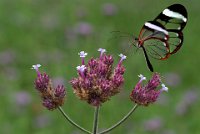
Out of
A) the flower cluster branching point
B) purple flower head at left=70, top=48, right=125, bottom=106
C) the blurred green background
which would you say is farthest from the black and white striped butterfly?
the blurred green background

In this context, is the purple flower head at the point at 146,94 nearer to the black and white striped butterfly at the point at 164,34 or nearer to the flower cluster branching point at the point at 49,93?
the black and white striped butterfly at the point at 164,34

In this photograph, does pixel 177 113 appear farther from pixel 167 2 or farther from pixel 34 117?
pixel 167 2

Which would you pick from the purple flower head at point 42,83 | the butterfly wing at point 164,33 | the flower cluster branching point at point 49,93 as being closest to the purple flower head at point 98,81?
the flower cluster branching point at point 49,93

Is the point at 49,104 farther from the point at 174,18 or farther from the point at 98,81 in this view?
the point at 174,18

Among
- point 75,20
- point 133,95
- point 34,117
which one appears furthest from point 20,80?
point 133,95

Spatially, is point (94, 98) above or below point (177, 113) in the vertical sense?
above

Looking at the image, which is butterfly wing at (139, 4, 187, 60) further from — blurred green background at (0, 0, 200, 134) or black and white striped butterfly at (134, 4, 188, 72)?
blurred green background at (0, 0, 200, 134)
